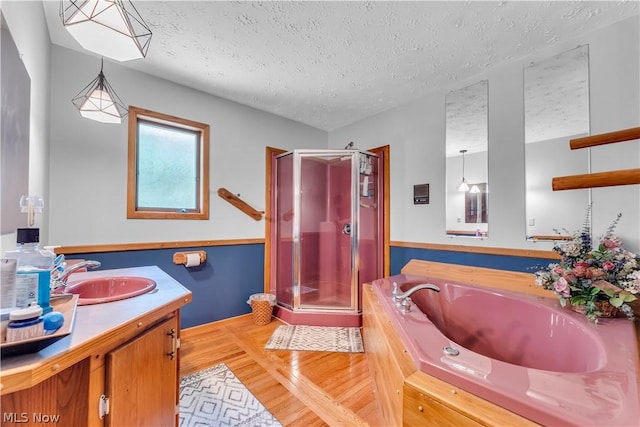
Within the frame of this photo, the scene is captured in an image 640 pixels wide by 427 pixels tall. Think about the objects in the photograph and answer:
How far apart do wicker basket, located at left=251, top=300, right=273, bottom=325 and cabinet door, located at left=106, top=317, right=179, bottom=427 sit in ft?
4.87

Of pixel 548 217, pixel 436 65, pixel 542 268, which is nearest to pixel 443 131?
pixel 436 65

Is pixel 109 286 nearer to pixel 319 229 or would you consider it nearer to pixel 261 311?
pixel 261 311

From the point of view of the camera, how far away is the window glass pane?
2.24 m

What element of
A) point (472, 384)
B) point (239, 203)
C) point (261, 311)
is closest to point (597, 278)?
point (472, 384)

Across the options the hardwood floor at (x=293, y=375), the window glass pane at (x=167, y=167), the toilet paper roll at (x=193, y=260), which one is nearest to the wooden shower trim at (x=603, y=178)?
the hardwood floor at (x=293, y=375)

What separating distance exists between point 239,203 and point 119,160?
103 centimetres

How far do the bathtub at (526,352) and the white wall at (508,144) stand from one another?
1.95 feet

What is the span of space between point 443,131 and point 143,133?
265 centimetres

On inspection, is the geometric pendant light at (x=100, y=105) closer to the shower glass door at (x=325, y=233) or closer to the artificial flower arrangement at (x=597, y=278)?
the shower glass door at (x=325, y=233)

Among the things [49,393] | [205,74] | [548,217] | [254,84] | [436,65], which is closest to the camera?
[49,393]

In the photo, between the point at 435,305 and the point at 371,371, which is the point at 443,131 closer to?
the point at 435,305

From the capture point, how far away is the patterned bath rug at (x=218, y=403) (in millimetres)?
1351

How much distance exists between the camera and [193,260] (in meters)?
2.29

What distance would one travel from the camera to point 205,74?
2.19 metres
